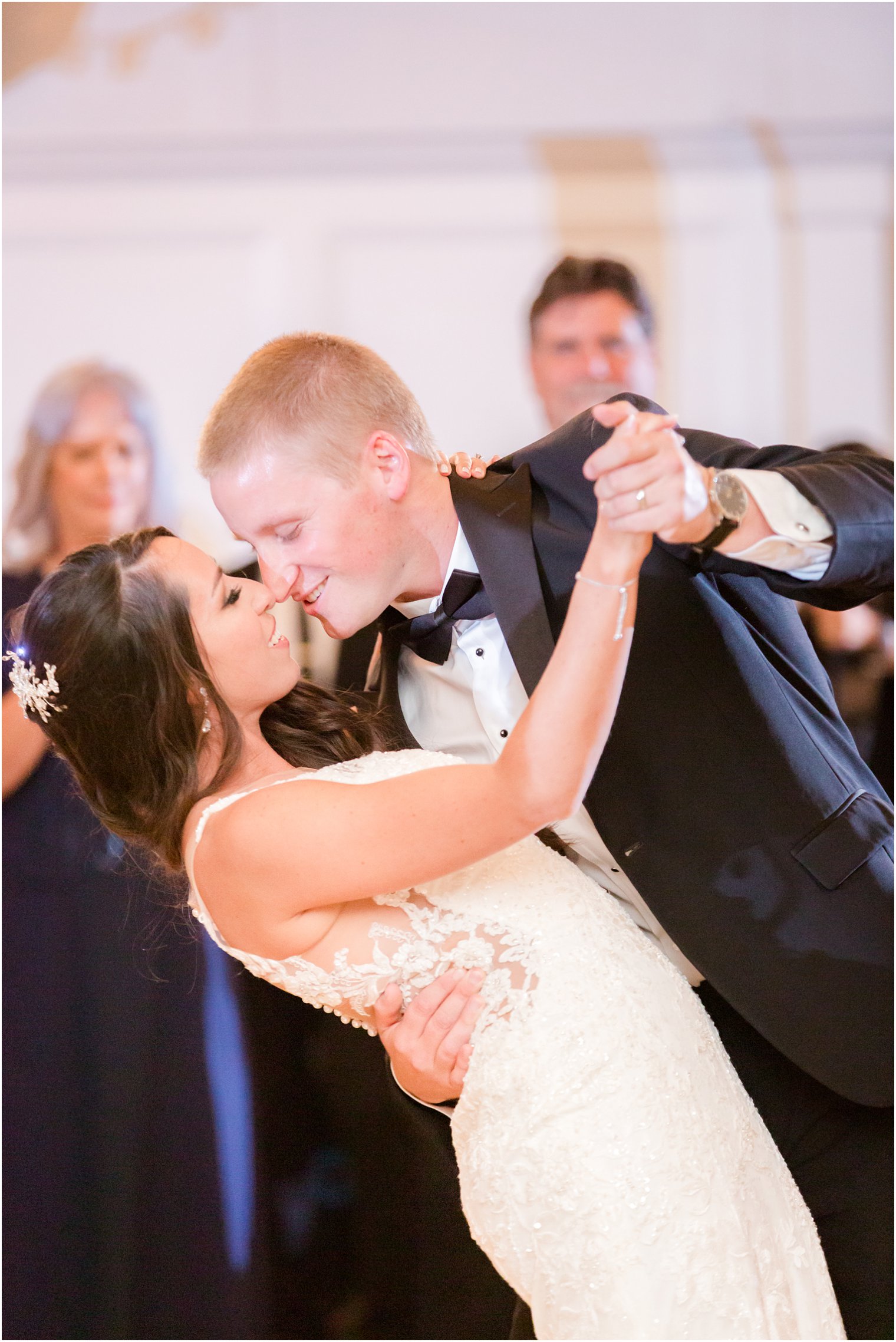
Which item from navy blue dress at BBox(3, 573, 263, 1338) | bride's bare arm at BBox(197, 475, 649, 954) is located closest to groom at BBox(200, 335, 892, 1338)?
bride's bare arm at BBox(197, 475, 649, 954)

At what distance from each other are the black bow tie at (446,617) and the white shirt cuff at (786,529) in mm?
536

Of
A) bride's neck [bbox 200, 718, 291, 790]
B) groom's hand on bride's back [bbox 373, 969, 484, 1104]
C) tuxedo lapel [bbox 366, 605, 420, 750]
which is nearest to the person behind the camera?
groom's hand on bride's back [bbox 373, 969, 484, 1104]

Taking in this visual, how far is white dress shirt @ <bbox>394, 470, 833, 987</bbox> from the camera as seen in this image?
6.18 feet

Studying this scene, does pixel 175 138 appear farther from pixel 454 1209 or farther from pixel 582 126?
pixel 454 1209

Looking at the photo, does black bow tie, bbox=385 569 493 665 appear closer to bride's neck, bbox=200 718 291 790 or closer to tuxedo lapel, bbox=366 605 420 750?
tuxedo lapel, bbox=366 605 420 750

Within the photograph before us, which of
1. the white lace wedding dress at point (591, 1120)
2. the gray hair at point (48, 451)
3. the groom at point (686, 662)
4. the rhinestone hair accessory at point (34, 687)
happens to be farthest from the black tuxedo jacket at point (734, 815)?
the gray hair at point (48, 451)

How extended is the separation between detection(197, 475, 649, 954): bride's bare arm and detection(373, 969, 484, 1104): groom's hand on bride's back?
0.60ft

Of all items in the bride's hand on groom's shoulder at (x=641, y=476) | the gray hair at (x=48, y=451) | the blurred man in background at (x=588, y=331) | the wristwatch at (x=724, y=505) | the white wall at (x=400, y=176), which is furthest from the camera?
the white wall at (x=400, y=176)

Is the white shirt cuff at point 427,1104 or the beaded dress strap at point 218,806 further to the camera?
the white shirt cuff at point 427,1104

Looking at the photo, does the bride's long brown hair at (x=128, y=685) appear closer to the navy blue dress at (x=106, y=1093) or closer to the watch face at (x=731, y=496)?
the watch face at (x=731, y=496)

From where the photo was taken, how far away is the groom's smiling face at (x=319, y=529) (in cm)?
185

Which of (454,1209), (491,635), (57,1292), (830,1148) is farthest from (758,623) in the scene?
(57,1292)

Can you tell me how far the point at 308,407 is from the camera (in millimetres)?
1890

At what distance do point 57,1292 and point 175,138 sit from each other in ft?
11.3
